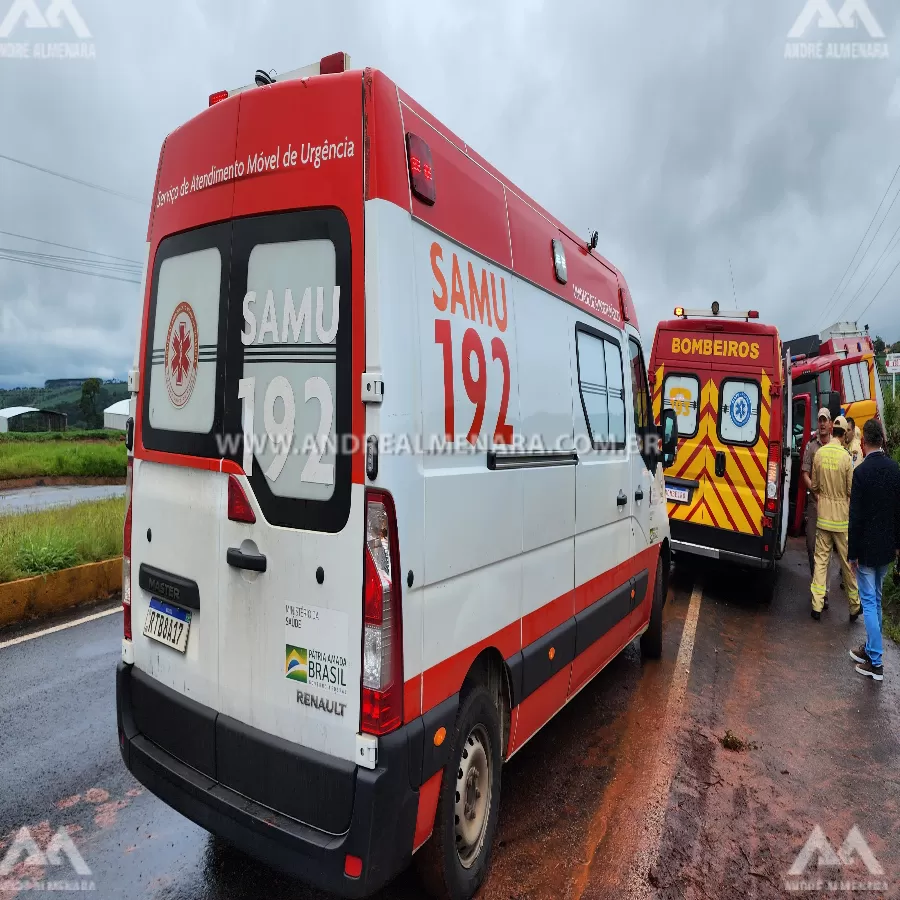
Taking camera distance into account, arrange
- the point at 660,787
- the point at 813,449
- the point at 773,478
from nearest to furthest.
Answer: the point at 660,787 → the point at 773,478 → the point at 813,449

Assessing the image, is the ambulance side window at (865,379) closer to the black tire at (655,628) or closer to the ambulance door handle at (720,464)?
the ambulance door handle at (720,464)

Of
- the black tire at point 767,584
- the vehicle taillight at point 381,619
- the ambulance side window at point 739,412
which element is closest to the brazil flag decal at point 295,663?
the vehicle taillight at point 381,619

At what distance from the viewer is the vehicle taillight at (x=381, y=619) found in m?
2.16

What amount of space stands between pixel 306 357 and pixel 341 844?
1616 millimetres

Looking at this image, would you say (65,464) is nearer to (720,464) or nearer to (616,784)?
(720,464)

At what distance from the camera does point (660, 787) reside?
3596 mm

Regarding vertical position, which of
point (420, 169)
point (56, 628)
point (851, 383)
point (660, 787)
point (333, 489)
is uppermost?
point (851, 383)

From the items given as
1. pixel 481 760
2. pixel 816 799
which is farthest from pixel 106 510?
pixel 816 799

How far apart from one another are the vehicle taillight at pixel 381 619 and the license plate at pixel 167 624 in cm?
92

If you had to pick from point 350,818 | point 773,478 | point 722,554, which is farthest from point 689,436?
point 350,818

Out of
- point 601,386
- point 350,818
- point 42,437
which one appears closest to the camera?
point 350,818

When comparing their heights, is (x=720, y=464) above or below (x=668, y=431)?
below

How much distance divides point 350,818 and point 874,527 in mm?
5042

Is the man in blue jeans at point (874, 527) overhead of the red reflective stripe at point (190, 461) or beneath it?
beneath
